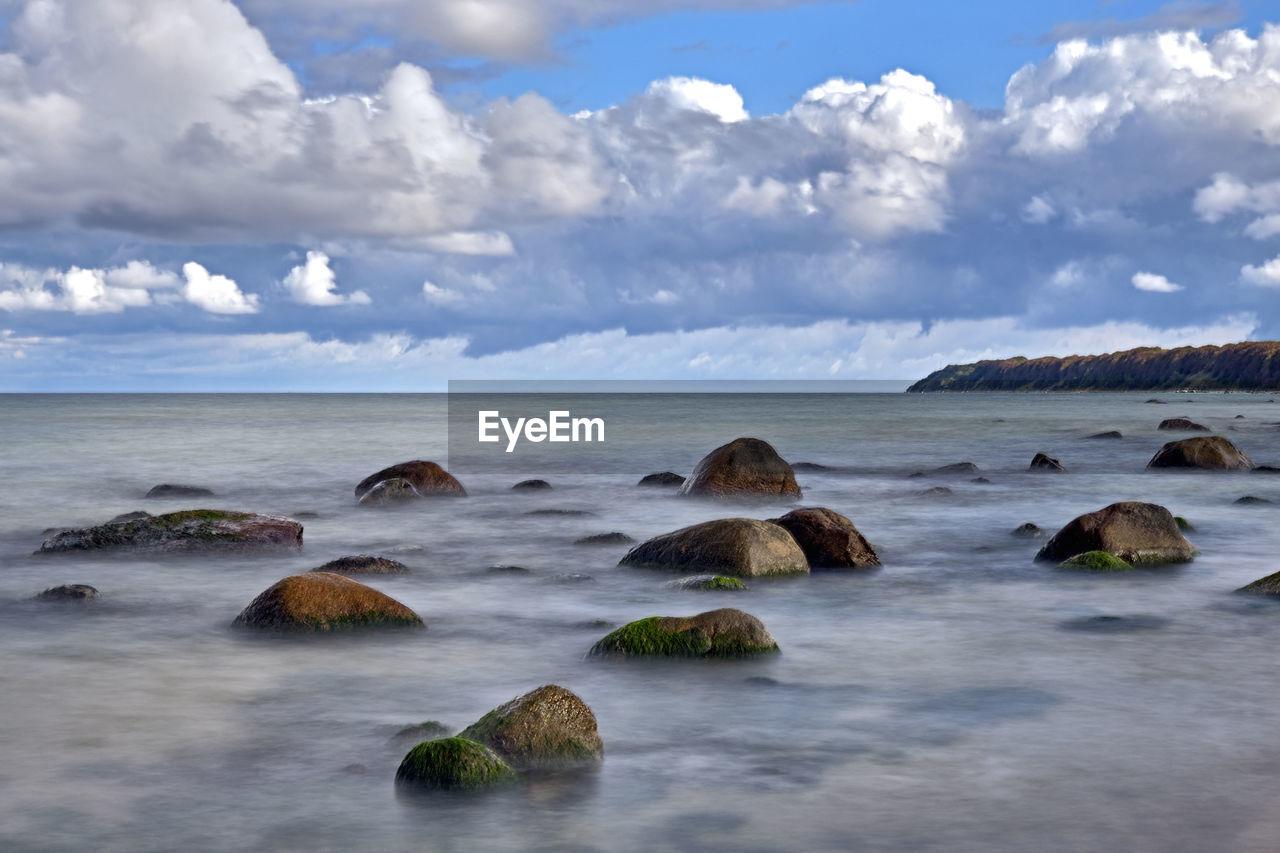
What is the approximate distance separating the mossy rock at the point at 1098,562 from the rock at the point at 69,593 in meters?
11.3

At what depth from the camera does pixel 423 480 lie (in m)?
25.8

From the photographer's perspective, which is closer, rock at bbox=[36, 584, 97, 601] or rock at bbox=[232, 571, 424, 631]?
rock at bbox=[232, 571, 424, 631]

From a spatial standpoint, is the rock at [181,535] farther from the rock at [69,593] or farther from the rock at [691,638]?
the rock at [691,638]

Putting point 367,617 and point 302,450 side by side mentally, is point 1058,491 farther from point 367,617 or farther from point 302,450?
point 302,450

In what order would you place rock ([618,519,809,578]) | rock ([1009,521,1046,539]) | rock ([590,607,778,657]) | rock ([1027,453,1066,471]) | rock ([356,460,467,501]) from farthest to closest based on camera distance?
rock ([1027,453,1066,471])
rock ([356,460,467,501])
rock ([1009,521,1046,539])
rock ([618,519,809,578])
rock ([590,607,778,657])

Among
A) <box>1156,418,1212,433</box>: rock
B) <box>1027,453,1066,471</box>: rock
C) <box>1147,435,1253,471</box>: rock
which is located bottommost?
<box>1027,453,1066,471</box>: rock

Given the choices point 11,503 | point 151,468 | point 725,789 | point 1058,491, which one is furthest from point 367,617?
point 151,468

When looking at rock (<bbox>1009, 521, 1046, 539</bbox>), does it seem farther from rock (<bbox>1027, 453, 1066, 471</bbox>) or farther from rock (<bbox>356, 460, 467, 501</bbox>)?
rock (<bbox>1027, 453, 1066, 471</bbox>)

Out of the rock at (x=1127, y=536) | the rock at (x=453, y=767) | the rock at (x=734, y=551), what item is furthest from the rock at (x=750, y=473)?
the rock at (x=453, y=767)

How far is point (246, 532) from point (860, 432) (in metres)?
52.4

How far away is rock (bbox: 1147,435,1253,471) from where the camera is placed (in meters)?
31.4

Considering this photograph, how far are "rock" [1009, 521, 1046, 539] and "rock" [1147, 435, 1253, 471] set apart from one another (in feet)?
47.8

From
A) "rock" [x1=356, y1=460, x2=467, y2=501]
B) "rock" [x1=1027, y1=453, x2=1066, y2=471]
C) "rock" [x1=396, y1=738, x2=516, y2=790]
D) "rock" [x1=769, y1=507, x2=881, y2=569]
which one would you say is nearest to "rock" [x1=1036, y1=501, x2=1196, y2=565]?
"rock" [x1=769, y1=507, x2=881, y2=569]

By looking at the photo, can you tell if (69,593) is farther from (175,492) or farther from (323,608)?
(175,492)
